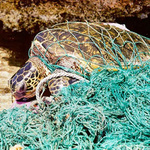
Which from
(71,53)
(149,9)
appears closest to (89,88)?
(71,53)

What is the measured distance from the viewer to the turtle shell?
2475mm

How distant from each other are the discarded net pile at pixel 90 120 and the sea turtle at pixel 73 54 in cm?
49

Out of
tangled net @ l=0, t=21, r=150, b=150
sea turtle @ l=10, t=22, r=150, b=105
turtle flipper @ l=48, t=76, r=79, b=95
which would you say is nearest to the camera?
tangled net @ l=0, t=21, r=150, b=150

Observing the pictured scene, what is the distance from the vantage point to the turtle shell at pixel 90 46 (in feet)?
8.12

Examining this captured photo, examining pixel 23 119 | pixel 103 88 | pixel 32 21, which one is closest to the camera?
pixel 23 119

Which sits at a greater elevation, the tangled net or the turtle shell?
the turtle shell

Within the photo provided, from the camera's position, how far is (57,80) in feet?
7.60

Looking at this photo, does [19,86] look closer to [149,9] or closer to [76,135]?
[76,135]

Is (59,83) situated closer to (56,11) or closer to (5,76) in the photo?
(5,76)

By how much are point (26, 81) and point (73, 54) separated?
70 cm

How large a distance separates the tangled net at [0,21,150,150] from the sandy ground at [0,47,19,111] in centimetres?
98

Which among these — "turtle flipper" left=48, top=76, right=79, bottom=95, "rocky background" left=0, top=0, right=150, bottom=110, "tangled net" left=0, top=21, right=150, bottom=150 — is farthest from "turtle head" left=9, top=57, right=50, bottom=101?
"rocky background" left=0, top=0, right=150, bottom=110

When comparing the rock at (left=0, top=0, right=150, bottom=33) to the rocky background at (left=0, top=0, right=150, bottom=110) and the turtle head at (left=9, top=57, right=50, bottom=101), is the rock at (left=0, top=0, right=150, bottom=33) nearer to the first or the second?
the rocky background at (left=0, top=0, right=150, bottom=110)

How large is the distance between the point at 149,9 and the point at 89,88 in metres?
2.78
